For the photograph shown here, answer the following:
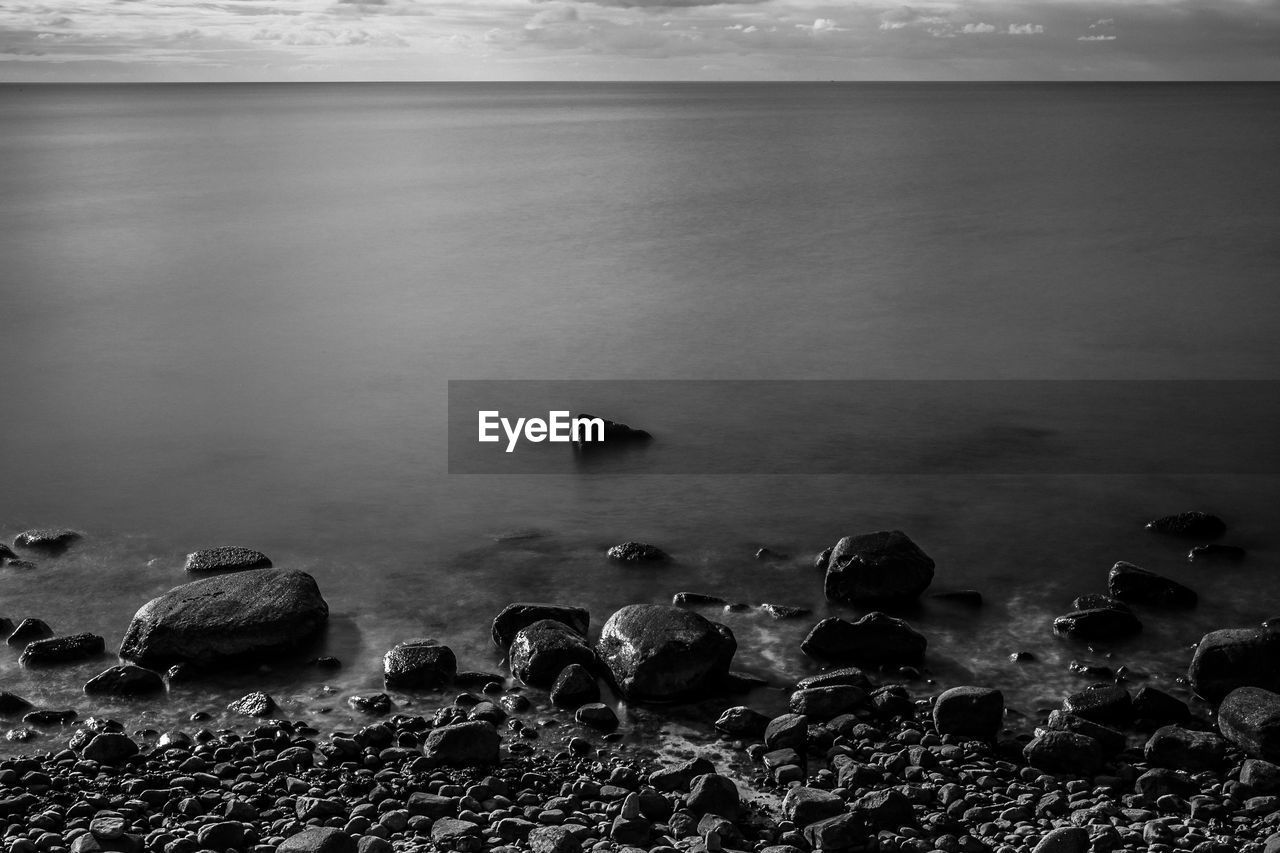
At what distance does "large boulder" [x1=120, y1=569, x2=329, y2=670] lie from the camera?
432 inches

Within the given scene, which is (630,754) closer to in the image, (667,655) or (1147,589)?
(667,655)

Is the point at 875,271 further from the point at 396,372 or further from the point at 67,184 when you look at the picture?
the point at 67,184

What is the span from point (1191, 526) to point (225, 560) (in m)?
10.6

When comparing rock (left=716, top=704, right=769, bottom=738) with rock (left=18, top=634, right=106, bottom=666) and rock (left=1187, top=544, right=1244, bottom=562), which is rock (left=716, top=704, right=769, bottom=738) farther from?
rock (left=1187, top=544, right=1244, bottom=562)

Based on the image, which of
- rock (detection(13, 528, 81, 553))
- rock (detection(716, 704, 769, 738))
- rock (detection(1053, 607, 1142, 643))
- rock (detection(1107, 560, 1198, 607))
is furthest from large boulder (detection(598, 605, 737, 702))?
rock (detection(13, 528, 81, 553))

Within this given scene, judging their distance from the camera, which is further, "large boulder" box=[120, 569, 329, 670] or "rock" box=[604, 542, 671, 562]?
"rock" box=[604, 542, 671, 562]

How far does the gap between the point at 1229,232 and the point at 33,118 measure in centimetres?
14405

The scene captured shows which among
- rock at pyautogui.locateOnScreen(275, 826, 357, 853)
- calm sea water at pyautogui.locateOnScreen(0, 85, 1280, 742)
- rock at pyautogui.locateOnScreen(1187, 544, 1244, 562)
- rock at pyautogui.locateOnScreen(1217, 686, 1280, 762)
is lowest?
calm sea water at pyautogui.locateOnScreen(0, 85, 1280, 742)

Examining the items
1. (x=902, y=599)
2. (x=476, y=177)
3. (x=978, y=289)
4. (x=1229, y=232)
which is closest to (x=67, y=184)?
(x=476, y=177)

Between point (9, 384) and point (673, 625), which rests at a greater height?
point (673, 625)

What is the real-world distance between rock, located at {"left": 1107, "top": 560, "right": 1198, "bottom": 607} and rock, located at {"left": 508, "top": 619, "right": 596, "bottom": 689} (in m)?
5.37

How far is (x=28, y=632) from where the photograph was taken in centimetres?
1155

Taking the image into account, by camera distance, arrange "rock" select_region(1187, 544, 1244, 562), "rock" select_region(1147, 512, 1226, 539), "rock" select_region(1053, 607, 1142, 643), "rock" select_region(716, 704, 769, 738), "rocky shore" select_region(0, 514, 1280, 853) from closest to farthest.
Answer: "rocky shore" select_region(0, 514, 1280, 853), "rock" select_region(716, 704, 769, 738), "rock" select_region(1053, 607, 1142, 643), "rock" select_region(1187, 544, 1244, 562), "rock" select_region(1147, 512, 1226, 539)

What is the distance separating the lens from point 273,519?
14.9m
